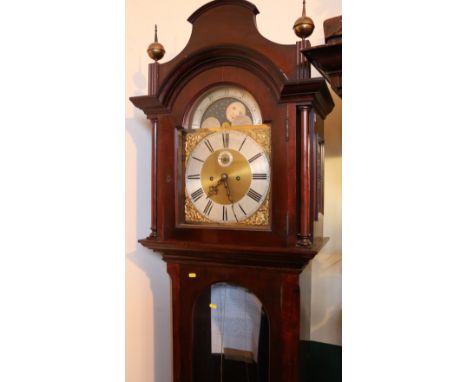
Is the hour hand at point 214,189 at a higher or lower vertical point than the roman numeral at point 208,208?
higher

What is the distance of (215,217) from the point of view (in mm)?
996

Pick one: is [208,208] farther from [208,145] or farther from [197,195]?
[208,145]

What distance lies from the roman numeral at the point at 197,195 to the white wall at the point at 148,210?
1.59 feet

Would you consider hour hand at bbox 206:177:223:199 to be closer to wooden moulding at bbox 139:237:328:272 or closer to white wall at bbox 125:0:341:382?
wooden moulding at bbox 139:237:328:272

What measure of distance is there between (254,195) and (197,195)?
0.19m

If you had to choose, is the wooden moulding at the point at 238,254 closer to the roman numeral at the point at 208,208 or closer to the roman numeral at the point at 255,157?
the roman numeral at the point at 208,208

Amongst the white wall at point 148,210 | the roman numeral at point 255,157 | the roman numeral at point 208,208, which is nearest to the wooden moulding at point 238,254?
the roman numeral at point 208,208

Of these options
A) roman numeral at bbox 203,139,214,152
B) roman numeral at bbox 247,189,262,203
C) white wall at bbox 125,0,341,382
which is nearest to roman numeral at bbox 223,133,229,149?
roman numeral at bbox 203,139,214,152

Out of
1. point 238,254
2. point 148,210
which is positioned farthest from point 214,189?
point 148,210

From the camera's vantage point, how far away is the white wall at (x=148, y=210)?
1296 millimetres

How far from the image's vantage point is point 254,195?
950 millimetres
